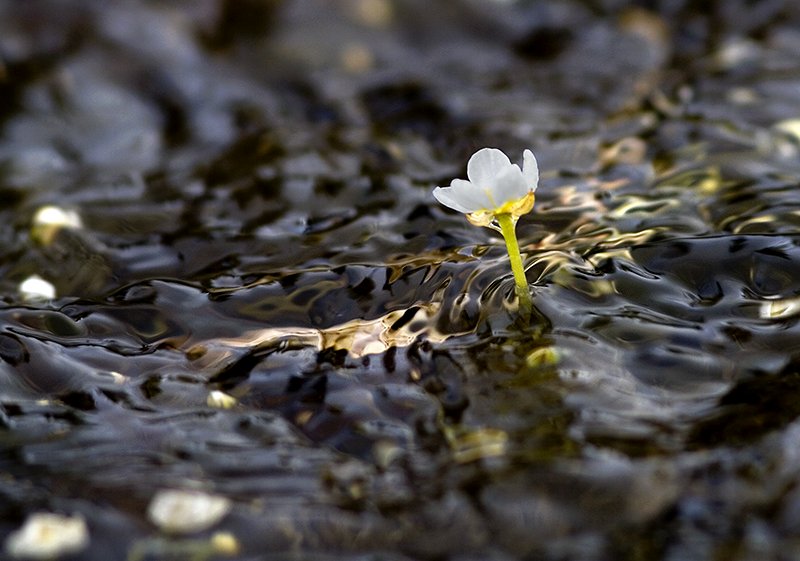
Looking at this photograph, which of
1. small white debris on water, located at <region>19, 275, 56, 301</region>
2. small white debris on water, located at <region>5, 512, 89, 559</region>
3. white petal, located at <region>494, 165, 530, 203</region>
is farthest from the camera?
small white debris on water, located at <region>19, 275, 56, 301</region>

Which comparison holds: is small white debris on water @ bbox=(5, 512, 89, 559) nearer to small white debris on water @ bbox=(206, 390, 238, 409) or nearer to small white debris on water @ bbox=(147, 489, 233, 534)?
small white debris on water @ bbox=(147, 489, 233, 534)

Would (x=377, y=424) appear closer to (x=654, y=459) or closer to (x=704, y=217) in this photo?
(x=654, y=459)

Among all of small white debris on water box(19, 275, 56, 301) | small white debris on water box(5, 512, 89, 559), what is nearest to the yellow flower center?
small white debris on water box(5, 512, 89, 559)

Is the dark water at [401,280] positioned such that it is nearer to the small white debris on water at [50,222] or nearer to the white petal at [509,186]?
the small white debris on water at [50,222]

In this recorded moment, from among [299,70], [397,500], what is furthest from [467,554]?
[299,70]

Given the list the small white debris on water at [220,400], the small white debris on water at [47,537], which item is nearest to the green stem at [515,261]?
the small white debris on water at [220,400]
